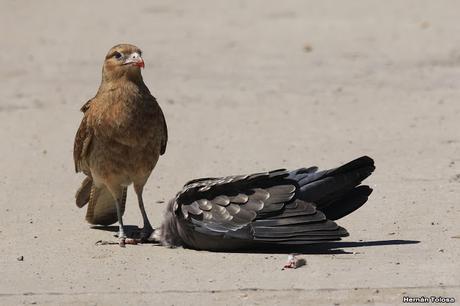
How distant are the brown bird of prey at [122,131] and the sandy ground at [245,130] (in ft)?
1.61

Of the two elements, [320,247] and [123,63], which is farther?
[123,63]

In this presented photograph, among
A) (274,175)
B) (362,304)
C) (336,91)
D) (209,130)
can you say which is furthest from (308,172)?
(336,91)

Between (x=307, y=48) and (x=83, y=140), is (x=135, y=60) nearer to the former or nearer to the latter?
(x=83, y=140)

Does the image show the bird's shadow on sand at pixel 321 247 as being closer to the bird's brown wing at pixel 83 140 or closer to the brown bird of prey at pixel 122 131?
the brown bird of prey at pixel 122 131

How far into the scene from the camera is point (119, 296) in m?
7.95

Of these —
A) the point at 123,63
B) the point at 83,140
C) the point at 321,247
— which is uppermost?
the point at 123,63

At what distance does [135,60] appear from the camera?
967 centimetres

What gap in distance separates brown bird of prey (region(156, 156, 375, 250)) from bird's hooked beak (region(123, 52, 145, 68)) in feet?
3.59

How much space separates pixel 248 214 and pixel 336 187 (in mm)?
619

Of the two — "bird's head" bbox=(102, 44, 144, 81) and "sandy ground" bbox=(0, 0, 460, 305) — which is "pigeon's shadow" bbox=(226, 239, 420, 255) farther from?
"bird's head" bbox=(102, 44, 144, 81)

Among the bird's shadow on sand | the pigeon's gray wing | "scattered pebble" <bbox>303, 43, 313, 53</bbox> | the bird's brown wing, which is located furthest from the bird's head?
"scattered pebble" <bbox>303, 43, 313, 53</bbox>

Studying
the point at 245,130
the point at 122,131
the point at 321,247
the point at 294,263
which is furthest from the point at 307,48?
the point at 294,263

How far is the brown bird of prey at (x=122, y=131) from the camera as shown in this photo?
9523 mm

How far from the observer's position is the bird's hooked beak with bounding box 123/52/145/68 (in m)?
9.65
